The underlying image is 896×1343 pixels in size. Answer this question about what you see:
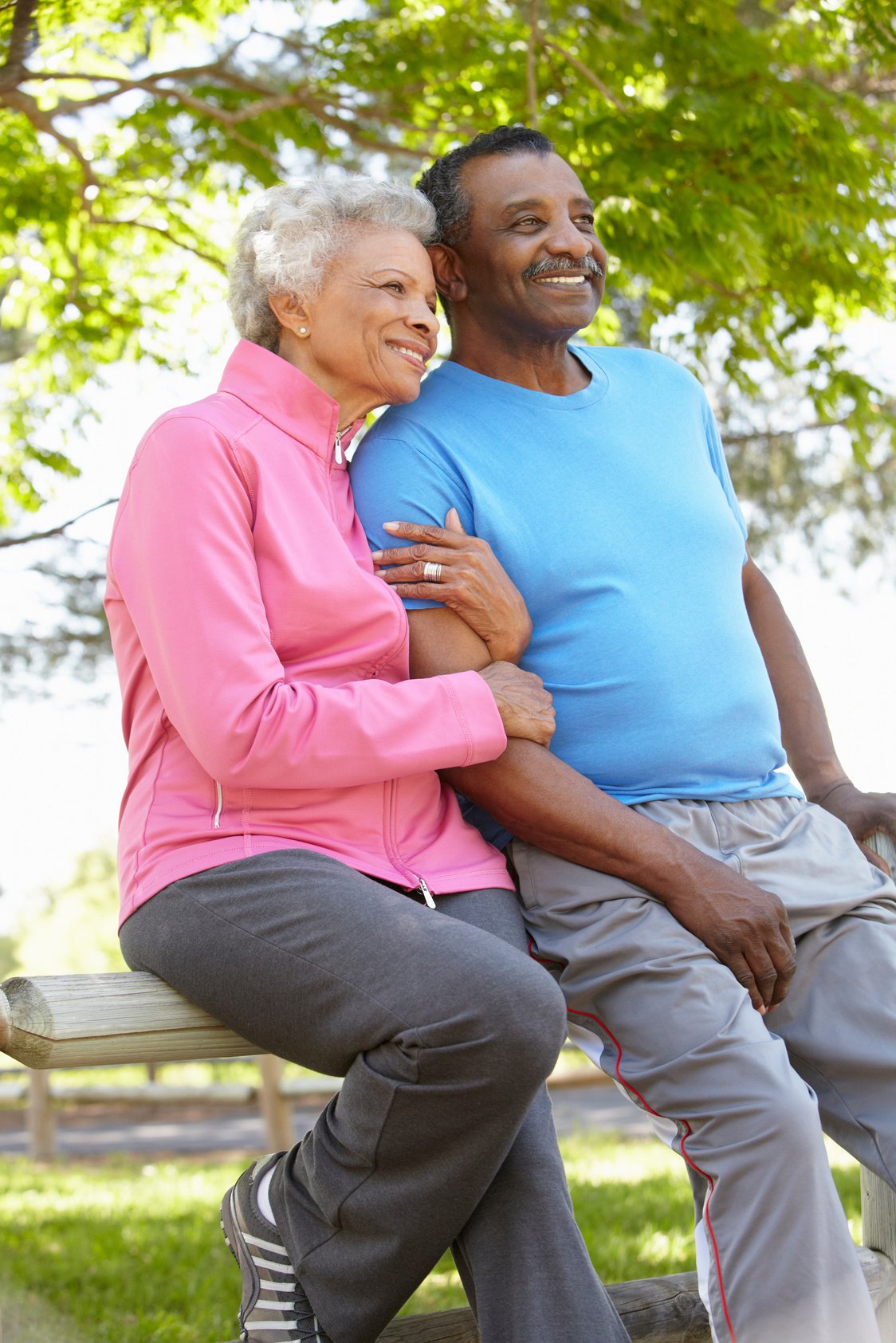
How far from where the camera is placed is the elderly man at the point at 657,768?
2.00 m

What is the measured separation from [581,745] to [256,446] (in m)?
0.82

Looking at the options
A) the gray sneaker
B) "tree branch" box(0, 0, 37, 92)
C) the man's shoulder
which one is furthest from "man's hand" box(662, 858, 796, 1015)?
"tree branch" box(0, 0, 37, 92)

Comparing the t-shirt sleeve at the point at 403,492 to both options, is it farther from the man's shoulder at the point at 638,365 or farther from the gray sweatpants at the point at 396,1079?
the gray sweatpants at the point at 396,1079

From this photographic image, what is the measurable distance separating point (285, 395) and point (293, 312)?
7.9 inches

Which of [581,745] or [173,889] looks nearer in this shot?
[173,889]

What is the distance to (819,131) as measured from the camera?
14.9 ft

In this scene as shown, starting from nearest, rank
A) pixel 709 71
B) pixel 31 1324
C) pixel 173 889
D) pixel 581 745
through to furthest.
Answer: pixel 173 889
pixel 581 745
pixel 31 1324
pixel 709 71

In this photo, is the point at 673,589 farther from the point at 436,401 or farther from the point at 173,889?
the point at 173,889

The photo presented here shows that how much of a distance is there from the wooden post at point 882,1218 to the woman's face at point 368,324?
138 cm

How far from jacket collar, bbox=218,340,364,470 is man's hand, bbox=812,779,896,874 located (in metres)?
1.30

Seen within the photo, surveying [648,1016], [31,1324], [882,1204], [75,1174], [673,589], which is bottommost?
[75,1174]

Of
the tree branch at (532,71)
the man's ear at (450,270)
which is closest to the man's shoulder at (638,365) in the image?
the man's ear at (450,270)

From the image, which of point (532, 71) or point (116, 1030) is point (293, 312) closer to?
point (116, 1030)

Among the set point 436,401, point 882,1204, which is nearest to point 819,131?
point 436,401
